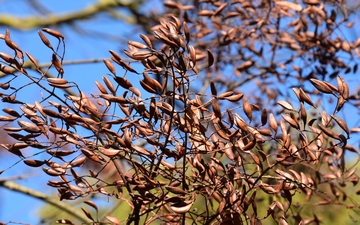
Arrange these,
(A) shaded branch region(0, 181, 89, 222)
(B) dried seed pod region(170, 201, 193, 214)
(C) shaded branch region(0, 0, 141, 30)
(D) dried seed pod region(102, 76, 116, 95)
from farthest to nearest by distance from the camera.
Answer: (C) shaded branch region(0, 0, 141, 30), (A) shaded branch region(0, 181, 89, 222), (D) dried seed pod region(102, 76, 116, 95), (B) dried seed pod region(170, 201, 193, 214)

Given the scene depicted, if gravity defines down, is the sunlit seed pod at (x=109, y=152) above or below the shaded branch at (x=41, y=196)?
below

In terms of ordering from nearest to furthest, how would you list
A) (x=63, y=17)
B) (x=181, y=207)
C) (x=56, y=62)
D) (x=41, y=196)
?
(x=181, y=207), (x=56, y=62), (x=41, y=196), (x=63, y=17)

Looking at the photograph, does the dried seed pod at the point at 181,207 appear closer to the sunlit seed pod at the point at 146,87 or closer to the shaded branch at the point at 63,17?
the sunlit seed pod at the point at 146,87

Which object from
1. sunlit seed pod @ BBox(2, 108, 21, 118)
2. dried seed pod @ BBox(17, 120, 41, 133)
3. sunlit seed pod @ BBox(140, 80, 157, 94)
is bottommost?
sunlit seed pod @ BBox(140, 80, 157, 94)

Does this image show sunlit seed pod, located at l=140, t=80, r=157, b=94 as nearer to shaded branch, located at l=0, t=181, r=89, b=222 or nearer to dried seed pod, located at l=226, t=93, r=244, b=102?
dried seed pod, located at l=226, t=93, r=244, b=102

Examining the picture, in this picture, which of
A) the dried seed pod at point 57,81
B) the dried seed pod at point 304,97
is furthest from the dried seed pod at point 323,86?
→ the dried seed pod at point 57,81

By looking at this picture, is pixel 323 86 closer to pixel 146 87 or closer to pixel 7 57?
pixel 146 87

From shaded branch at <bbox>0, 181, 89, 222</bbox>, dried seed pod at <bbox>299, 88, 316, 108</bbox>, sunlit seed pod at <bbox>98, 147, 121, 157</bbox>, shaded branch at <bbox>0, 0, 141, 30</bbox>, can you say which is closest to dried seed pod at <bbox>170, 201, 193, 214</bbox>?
sunlit seed pod at <bbox>98, 147, 121, 157</bbox>

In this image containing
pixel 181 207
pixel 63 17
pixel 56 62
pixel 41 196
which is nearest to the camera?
pixel 181 207

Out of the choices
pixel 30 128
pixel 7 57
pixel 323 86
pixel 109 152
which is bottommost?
pixel 323 86

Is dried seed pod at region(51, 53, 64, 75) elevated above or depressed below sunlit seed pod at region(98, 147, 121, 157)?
above

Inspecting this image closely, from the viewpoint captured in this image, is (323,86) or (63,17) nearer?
(323,86)

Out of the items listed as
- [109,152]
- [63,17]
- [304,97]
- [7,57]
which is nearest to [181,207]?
[109,152]

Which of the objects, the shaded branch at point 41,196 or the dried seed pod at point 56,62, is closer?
the dried seed pod at point 56,62
